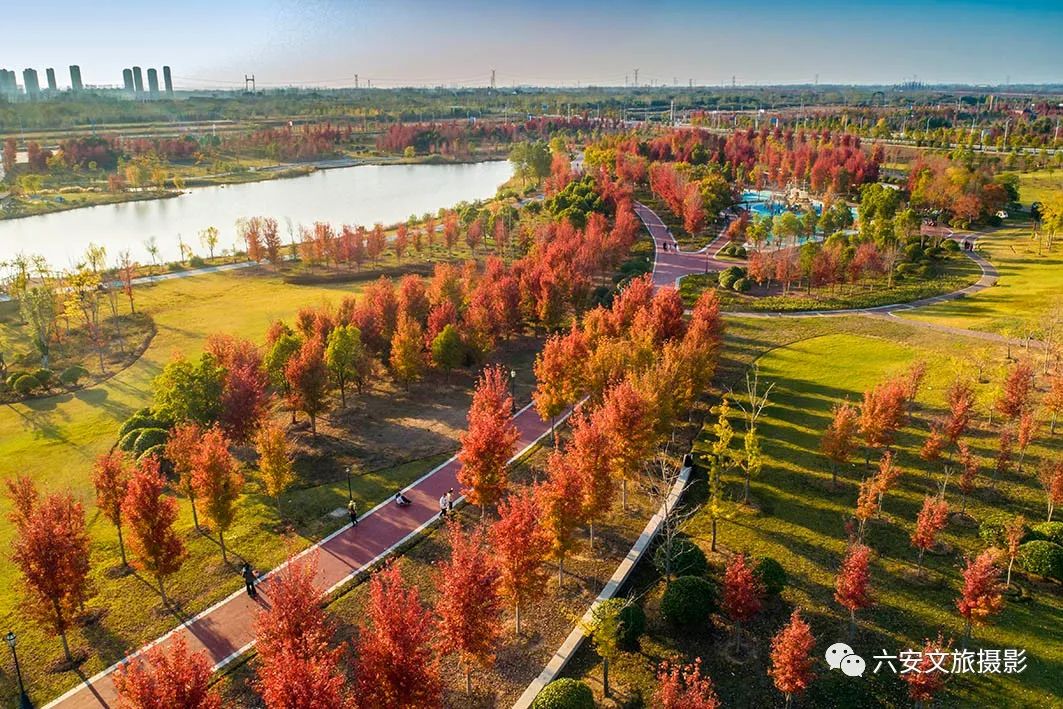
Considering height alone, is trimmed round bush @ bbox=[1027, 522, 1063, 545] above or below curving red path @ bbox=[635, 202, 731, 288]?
below

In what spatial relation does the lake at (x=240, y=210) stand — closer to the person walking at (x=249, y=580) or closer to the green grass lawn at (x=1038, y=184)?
the person walking at (x=249, y=580)

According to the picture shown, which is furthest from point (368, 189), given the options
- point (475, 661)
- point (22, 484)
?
point (475, 661)

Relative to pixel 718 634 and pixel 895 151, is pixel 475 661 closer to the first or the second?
pixel 718 634

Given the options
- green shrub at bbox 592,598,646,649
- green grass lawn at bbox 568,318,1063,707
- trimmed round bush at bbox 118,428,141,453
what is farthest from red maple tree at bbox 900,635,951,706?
trimmed round bush at bbox 118,428,141,453

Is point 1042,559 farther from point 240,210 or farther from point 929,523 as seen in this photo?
point 240,210

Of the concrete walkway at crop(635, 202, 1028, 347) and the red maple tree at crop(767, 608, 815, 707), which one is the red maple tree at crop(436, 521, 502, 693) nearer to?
the red maple tree at crop(767, 608, 815, 707)

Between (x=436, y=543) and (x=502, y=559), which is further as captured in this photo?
(x=436, y=543)
